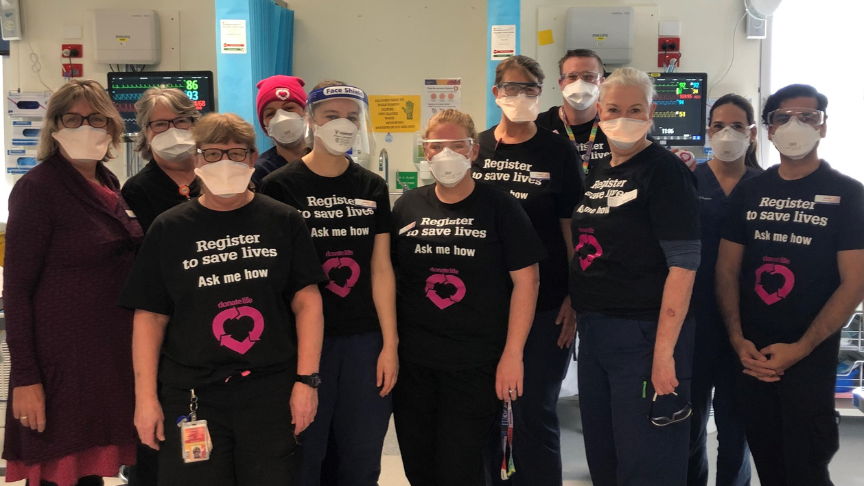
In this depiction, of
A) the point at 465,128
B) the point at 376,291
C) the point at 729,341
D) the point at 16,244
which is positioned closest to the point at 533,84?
the point at 465,128

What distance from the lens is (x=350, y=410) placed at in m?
1.85

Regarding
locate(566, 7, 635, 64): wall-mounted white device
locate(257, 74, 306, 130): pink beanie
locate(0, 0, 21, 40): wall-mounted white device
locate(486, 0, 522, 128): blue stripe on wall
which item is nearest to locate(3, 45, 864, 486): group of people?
locate(257, 74, 306, 130): pink beanie

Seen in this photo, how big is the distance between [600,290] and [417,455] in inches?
30.8

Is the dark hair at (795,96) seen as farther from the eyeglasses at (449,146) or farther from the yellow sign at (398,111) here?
the yellow sign at (398,111)

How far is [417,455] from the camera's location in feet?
6.27

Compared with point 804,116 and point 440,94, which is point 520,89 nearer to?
point 804,116

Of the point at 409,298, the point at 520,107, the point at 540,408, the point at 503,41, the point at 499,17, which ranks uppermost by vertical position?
the point at 499,17

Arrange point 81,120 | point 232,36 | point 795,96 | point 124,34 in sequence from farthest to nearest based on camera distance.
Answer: point 124,34 → point 232,36 → point 795,96 → point 81,120

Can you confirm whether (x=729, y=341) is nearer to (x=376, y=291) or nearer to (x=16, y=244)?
(x=376, y=291)

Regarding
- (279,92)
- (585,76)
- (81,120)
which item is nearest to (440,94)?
(585,76)

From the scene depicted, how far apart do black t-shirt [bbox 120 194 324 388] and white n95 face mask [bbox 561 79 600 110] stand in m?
1.28

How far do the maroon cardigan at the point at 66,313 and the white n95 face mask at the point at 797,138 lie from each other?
6.83 ft

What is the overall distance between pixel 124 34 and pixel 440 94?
2.29m

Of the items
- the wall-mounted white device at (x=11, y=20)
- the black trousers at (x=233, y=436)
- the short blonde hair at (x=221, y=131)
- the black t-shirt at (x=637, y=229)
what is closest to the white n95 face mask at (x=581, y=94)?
the black t-shirt at (x=637, y=229)
